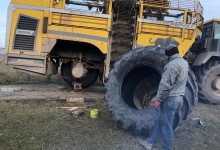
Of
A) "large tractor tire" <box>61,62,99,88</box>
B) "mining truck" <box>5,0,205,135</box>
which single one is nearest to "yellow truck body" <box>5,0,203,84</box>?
"mining truck" <box>5,0,205,135</box>

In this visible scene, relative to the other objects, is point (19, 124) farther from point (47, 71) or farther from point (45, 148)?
point (47, 71)

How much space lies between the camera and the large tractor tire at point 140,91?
4.21 meters

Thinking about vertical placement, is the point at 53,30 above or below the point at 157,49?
above

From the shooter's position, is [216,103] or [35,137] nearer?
[35,137]

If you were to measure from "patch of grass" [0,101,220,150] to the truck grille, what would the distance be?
5.56 feet

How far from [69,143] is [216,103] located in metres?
5.26

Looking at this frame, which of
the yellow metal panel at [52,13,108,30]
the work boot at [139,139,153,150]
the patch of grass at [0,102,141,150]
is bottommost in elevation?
the work boot at [139,139,153,150]

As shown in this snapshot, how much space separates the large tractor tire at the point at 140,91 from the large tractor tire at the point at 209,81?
8.38ft

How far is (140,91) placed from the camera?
5523mm

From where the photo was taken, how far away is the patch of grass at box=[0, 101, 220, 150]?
3691 mm

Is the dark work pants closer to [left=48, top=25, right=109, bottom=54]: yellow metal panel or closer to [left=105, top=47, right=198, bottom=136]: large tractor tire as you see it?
[left=105, top=47, right=198, bottom=136]: large tractor tire

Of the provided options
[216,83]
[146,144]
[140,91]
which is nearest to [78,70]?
A: [140,91]

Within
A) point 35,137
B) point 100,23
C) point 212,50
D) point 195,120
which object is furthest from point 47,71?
point 212,50

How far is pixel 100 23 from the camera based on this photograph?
20.6ft
